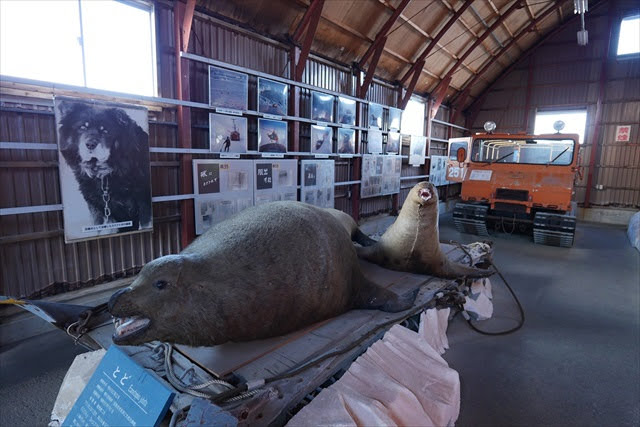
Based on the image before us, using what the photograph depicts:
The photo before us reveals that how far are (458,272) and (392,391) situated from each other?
2.52m

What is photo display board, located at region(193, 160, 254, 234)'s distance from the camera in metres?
5.30

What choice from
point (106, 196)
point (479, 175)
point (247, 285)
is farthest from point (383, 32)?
point (247, 285)

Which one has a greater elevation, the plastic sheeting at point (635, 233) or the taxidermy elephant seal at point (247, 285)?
the taxidermy elephant seal at point (247, 285)

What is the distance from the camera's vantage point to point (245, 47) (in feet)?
20.0

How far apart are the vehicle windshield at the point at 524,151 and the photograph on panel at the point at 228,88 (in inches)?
257

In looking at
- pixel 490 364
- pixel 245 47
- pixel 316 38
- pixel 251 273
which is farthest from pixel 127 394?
pixel 316 38

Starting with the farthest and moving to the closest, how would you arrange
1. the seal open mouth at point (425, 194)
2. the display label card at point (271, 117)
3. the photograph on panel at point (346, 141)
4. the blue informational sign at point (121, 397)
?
the photograph on panel at point (346, 141) < the display label card at point (271, 117) < the seal open mouth at point (425, 194) < the blue informational sign at point (121, 397)

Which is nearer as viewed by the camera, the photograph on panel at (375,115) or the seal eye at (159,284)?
the seal eye at (159,284)

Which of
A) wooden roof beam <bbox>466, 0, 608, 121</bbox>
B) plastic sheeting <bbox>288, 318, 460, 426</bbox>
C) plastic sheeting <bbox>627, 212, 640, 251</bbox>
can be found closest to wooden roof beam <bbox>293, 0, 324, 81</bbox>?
plastic sheeting <bbox>288, 318, 460, 426</bbox>

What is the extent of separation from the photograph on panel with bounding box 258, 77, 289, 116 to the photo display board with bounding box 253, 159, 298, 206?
3.03ft

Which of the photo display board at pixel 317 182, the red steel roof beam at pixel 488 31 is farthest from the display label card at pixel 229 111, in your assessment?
the red steel roof beam at pixel 488 31

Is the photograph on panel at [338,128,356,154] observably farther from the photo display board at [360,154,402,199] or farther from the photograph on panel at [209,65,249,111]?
the photograph on panel at [209,65,249,111]

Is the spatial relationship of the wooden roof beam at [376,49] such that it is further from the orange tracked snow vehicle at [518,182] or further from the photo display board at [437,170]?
the photo display board at [437,170]

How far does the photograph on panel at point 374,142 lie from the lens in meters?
9.45
